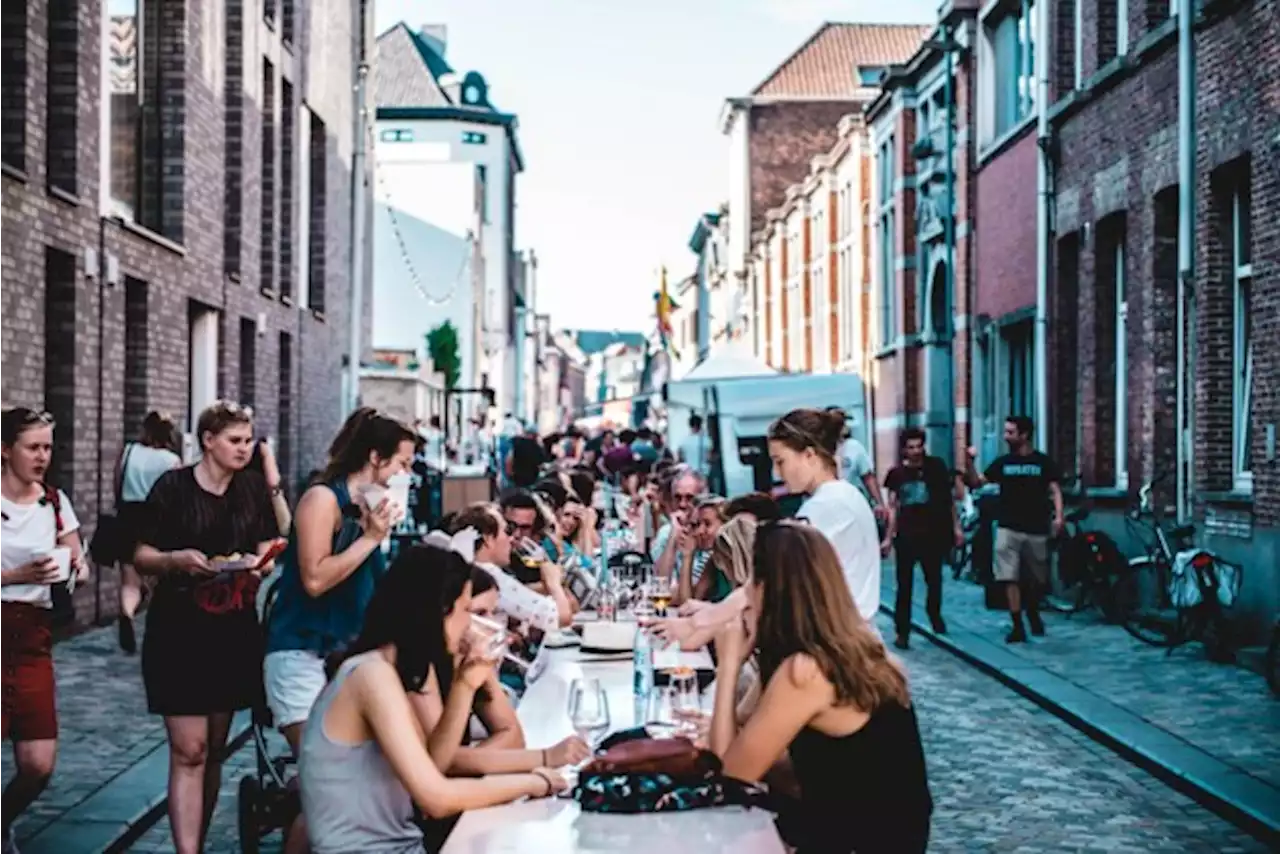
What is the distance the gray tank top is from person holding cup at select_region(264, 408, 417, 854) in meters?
1.65

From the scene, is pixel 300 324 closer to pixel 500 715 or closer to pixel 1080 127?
pixel 1080 127

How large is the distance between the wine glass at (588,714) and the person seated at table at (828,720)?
63 centimetres

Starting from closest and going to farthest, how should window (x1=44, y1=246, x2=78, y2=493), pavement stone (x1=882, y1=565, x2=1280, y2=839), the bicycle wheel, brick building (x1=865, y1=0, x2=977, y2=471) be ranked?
pavement stone (x1=882, y1=565, x2=1280, y2=839) → the bicycle wheel → window (x1=44, y1=246, x2=78, y2=493) → brick building (x1=865, y1=0, x2=977, y2=471)

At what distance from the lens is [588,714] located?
19.3 feet

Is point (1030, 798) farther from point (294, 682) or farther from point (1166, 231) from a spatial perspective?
point (1166, 231)

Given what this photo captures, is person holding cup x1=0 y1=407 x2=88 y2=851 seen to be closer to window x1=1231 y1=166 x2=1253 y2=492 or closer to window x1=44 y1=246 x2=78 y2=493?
window x1=44 y1=246 x2=78 y2=493

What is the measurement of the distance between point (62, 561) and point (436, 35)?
9631 centimetres

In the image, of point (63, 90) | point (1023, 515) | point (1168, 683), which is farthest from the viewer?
point (63, 90)

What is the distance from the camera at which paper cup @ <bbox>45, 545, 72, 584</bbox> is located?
7.33 m

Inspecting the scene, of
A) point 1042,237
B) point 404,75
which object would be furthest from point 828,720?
point 404,75

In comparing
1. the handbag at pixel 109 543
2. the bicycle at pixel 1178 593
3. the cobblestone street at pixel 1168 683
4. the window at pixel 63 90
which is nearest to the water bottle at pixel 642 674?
the handbag at pixel 109 543

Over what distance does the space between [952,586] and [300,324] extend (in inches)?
411

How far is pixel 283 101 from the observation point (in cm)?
2777

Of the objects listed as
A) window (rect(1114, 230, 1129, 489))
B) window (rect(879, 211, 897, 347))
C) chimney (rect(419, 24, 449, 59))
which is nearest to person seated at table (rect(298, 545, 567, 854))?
window (rect(1114, 230, 1129, 489))
